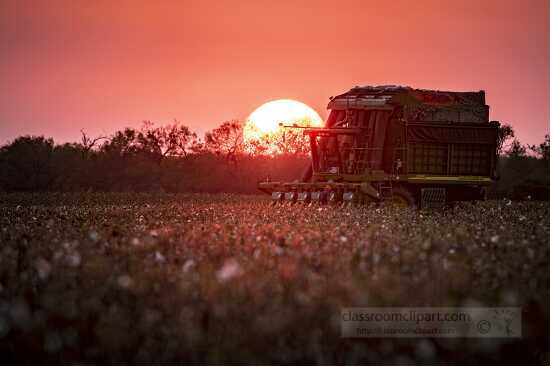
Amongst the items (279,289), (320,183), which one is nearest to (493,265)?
(279,289)

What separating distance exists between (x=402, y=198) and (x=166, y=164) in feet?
168

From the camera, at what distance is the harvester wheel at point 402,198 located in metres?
27.9

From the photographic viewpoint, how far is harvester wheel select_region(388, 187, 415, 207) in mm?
27859

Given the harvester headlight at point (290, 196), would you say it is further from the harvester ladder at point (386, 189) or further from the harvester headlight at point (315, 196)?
the harvester ladder at point (386, 189)

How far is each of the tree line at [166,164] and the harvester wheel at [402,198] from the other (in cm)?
4530

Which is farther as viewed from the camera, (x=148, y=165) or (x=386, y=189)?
(x=148, y=165)

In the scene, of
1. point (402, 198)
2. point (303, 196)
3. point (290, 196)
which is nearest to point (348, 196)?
point (303, 196)

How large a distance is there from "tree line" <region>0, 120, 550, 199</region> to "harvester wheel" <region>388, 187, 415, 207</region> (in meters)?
45.3

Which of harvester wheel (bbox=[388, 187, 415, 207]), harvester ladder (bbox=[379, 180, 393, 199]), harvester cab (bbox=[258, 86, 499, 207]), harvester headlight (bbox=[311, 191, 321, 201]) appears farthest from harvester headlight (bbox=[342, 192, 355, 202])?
harvester wheel (bbox=[388, 187, 415, 207])

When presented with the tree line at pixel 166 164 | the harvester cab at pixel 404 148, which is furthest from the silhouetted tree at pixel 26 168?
the harvester cab at pixel 404 148

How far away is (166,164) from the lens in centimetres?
7738

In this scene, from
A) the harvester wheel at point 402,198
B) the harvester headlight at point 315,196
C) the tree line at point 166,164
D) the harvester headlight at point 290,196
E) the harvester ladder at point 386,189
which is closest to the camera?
the harvester headlight at point 315,196

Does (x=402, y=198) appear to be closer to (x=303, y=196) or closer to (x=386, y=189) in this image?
(x=386, y=189)

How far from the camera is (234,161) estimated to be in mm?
76500
